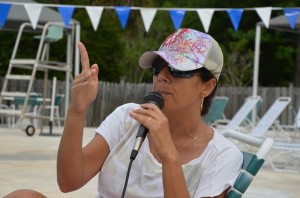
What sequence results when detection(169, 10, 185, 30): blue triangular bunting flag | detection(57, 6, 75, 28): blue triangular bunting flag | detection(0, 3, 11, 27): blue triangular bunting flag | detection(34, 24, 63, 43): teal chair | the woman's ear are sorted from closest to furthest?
the woman's ear, detection(34, 24, 63, 43): teal chair, detection(0, 3, 11, 27): blue triangular bunting flag, detection(57, 6, 75, 28): blue triangular bunting flag, detection(169, 10, 185, 30): blue triangular bunting flag

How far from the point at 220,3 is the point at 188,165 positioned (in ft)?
90.9

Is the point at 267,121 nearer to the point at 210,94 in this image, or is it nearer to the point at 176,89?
the point at 210,94

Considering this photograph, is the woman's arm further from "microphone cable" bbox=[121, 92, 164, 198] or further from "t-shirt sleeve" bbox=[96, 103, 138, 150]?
"microphone cable" bbox=[121, 92, 164, 198]

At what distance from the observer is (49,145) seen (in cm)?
995

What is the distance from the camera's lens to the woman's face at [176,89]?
2246 millimetres

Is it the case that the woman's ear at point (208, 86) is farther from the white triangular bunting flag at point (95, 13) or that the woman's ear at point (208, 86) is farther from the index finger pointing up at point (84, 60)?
the white triangular bunting flag at point (95, 13)

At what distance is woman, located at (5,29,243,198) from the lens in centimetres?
224

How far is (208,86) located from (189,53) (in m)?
0.18

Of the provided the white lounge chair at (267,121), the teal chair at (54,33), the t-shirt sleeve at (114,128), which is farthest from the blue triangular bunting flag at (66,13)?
the t-shirt sleeve at (114,128)

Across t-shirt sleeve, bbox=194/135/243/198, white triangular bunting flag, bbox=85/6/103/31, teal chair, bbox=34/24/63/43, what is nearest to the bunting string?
white triangular bunting flag, bbox=85/6/103/31

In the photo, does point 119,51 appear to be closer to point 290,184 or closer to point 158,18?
point 158,18

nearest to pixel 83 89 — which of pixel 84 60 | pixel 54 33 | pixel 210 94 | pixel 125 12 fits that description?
pixel 84 60

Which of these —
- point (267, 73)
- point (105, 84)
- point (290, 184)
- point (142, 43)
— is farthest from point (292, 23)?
point (142, 43)

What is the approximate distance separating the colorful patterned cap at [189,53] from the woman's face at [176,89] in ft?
0.15
